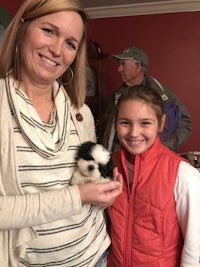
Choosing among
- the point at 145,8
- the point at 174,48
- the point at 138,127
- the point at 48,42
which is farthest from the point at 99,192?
the point at 145,8

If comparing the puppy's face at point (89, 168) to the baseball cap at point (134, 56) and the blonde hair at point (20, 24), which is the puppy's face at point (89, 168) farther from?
the baseball cap at point (134, 56)

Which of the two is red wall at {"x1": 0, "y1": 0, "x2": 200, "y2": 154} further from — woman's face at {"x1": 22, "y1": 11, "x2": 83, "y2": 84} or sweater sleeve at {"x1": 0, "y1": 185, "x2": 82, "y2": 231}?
sweater sleeve at {"x1": 0, "y1": 185, "x2": 82, "y2": 231}

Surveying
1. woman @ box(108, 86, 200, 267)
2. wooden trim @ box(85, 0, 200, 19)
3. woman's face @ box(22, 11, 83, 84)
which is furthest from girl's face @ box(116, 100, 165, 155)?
wooden trim @ box(85, 0, 200, 19)

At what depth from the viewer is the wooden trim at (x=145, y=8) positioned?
3680mm

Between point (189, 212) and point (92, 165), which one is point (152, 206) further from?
point (92, 165)

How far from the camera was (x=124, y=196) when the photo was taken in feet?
3.72

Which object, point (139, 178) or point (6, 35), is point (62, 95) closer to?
point (6, 35)

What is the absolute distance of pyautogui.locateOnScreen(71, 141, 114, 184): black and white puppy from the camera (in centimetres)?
99

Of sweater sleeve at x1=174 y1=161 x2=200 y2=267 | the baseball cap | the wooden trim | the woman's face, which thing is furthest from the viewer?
the wooden trim

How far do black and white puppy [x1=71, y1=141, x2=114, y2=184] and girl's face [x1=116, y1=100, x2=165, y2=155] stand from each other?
0.11 meters

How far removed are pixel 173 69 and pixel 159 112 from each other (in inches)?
109

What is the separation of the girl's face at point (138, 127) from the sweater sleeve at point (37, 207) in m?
0.36

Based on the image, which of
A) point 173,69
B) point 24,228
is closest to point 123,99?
point 24,228

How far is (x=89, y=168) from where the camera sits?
1.03 metres
